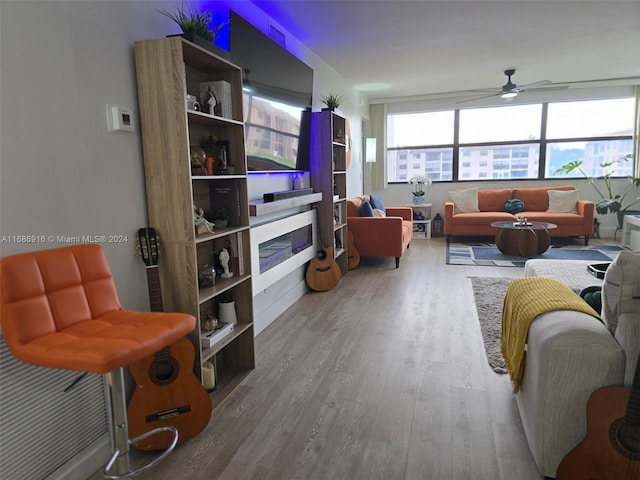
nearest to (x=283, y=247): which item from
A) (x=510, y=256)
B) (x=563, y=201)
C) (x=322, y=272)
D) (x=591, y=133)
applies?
(x=322, y=272)

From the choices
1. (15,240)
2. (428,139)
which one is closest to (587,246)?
(428,139)

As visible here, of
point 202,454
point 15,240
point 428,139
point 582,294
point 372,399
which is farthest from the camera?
point 428,139

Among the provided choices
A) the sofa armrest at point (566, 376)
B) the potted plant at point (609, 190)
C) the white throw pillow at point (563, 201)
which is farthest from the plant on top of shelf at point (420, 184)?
the sofa armrest at point (566, 376)

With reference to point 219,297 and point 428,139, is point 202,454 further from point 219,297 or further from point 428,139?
point 428,139

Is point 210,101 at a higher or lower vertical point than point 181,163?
higher

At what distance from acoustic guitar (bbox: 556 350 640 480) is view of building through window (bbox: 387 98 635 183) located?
6491 mm

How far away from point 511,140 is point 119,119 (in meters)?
6.83

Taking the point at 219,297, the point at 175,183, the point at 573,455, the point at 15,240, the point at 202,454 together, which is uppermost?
the point at 175,183

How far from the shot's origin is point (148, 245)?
188 centimetres

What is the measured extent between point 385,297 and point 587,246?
3828 mm

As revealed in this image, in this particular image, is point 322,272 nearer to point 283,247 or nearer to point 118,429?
point 283,247

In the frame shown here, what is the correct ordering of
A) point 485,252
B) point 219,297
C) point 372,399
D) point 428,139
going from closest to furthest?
point 372,399, point 219,297, point 485,252, point 428,139

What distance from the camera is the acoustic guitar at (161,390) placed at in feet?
5.87

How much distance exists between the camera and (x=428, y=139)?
7.59m
